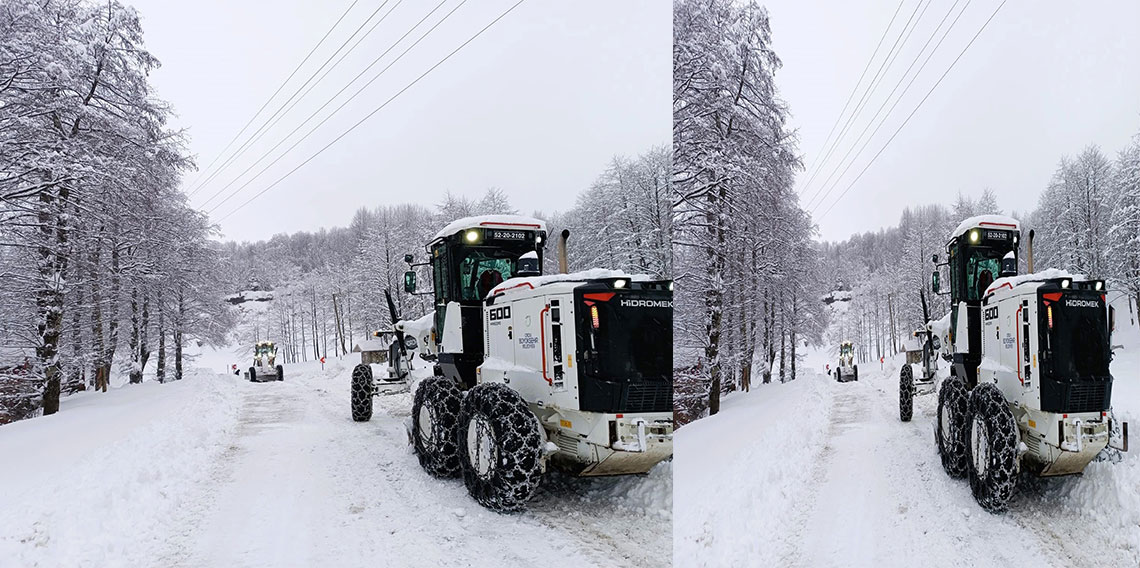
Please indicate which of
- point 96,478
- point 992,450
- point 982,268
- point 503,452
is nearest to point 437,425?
point 503,452

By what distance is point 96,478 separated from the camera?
2404mm

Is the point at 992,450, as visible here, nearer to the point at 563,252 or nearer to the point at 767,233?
the point at 767,233

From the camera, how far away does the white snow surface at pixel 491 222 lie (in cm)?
248

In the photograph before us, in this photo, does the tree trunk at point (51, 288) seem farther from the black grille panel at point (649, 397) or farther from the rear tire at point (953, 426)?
the rear tire at point (953, 426)

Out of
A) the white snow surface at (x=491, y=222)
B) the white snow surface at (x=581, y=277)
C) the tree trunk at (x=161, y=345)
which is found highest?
the white snow surface at (x=491, y=222)

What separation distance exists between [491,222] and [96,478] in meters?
1.86

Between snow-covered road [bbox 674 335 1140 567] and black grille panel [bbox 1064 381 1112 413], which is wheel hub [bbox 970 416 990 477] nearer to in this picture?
snow-covered road [bbox 674 335 1140 567]

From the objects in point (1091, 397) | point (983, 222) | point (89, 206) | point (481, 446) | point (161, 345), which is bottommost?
point (481, 446)

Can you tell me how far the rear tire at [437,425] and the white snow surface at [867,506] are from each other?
1799mm

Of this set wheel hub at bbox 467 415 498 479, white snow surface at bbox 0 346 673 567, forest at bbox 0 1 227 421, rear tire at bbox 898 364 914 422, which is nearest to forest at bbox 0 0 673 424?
forest at bbox 0 1 227 421

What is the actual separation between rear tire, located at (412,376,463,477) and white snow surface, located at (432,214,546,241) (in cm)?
109

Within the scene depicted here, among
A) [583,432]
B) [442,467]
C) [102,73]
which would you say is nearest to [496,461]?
[583,432]

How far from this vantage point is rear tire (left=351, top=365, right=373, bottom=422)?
23.4 ft

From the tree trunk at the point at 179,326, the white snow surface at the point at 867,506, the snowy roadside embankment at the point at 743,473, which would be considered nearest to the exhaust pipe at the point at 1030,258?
the white snow surface at the point at 867,506
